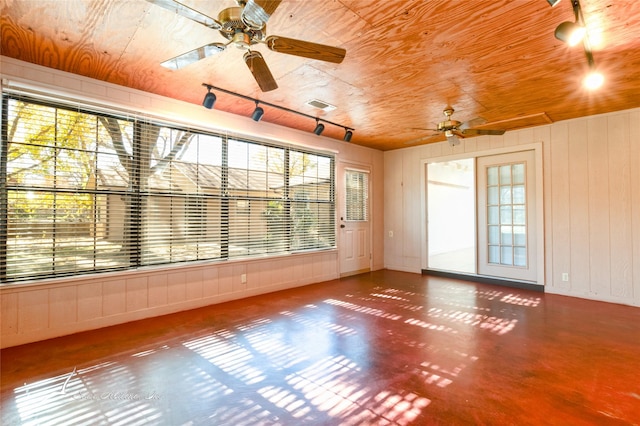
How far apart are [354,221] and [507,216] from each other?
8.52ft

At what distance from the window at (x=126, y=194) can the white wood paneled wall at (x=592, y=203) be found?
3.93 meters

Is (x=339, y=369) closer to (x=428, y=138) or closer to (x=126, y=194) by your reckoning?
(x=126, y=194)

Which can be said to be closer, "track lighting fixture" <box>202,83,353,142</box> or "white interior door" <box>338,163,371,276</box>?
"track lighting fixture" <box>202,83,353,142</box>

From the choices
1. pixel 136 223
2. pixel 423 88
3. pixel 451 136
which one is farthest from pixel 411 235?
pixel 136 223

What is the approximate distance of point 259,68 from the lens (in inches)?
86.2

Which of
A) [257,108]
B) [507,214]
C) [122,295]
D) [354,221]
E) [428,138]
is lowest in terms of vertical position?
[122,295]

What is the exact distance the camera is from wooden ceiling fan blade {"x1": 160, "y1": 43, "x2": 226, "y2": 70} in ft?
6.59

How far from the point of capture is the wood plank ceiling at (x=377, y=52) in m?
2.11

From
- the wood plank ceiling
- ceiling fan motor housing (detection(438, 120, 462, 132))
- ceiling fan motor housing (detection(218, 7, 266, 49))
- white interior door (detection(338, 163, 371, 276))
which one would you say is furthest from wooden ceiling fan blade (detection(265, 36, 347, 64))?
white interior door (detection(338, 163, 371, 276))

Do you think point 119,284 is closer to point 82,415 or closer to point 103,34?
point 82,415

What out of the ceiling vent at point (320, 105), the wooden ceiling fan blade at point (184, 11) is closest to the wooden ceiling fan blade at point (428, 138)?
the ceiling vent at point (320, 105)

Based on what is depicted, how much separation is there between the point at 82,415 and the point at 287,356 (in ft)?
4.44

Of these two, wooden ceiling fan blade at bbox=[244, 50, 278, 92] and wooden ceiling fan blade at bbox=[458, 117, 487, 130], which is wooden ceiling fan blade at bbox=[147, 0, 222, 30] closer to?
wooden ceiling fan blade at bbox=[244, 50, 278, 92]

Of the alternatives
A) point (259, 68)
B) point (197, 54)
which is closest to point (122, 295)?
point (197, 54)
